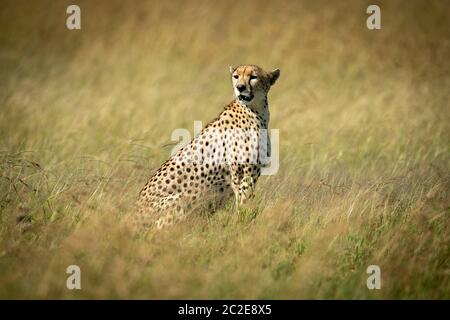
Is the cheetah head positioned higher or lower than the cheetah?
higher

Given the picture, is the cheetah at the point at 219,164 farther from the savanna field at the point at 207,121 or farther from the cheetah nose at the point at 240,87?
the savanna field at the point at 207,121

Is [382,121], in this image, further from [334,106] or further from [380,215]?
[380,215]

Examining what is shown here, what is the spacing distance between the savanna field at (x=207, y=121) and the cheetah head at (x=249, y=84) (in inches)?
31.5

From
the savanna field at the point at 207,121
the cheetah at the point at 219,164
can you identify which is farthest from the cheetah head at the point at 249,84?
the savanna field at the point at 207,121

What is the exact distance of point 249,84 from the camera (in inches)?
242

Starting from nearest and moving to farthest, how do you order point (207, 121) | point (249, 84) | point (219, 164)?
point (219, 164), point (249, 84), point (207, 121)

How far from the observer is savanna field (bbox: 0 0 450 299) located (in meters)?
4.80

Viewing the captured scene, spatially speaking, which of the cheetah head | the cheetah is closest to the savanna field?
the cheetah

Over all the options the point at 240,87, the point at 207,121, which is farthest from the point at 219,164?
the point at 207,121

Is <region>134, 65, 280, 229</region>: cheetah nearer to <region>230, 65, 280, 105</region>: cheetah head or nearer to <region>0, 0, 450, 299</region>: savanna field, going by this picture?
<region>230, 65, 280, 105</region>: cheetah head

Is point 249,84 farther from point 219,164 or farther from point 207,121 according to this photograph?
point 207,121

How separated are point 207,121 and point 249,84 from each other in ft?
12.3
